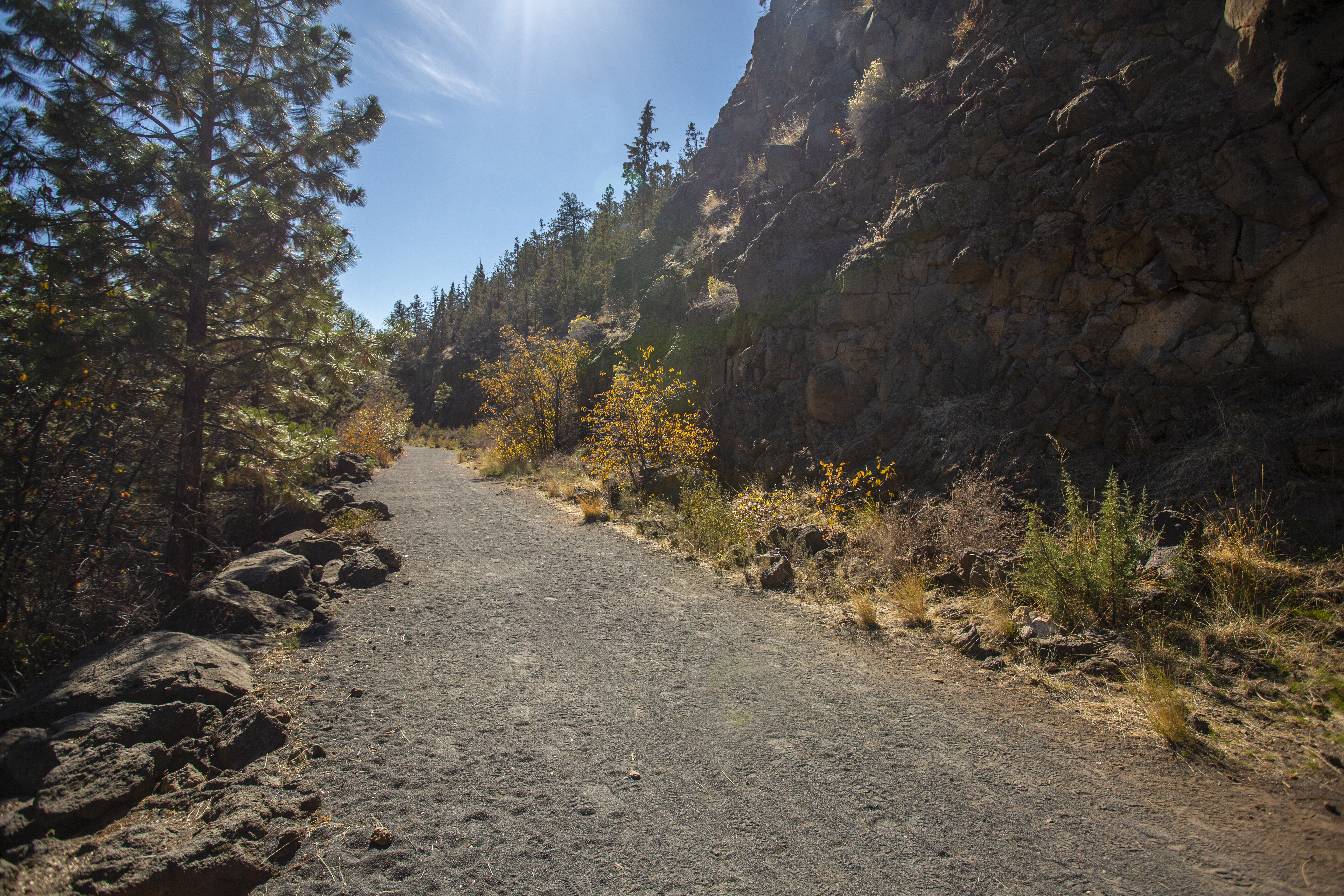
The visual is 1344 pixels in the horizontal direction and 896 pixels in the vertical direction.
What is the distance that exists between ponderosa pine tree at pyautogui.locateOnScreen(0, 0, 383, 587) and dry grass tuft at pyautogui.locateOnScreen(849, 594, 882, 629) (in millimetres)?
6283

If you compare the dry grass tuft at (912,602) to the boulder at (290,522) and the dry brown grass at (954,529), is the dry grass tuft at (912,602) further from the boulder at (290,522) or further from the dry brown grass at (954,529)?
the boulder at (290,522)

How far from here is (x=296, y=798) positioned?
2879 millimetres

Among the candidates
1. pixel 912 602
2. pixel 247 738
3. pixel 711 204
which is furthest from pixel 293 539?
pixel 711 204

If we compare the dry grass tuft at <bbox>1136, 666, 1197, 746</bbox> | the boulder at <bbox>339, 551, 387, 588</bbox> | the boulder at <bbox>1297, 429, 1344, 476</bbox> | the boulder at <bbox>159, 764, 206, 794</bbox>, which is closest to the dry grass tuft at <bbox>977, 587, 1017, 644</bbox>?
the dry grass tuft at <bbox>1136, 666, 1197, 746</bbox>

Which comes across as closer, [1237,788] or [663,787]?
[1237,788]

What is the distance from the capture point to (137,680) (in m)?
3.49

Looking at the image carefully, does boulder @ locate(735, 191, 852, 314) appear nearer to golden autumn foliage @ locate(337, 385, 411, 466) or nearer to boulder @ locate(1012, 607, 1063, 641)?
boulder @ locate(1012, 607, 1063, 641)

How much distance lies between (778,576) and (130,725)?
5.49 m

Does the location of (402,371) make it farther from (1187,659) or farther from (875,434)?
(1187,659)

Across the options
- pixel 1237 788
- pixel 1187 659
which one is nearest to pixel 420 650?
pixel 1237 788

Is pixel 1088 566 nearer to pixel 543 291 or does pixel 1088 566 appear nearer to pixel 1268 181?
pixel 1268 181

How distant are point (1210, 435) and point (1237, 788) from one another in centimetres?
441

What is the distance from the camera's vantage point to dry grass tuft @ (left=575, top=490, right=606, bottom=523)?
10.9m

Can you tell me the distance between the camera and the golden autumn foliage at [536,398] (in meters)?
19.7
